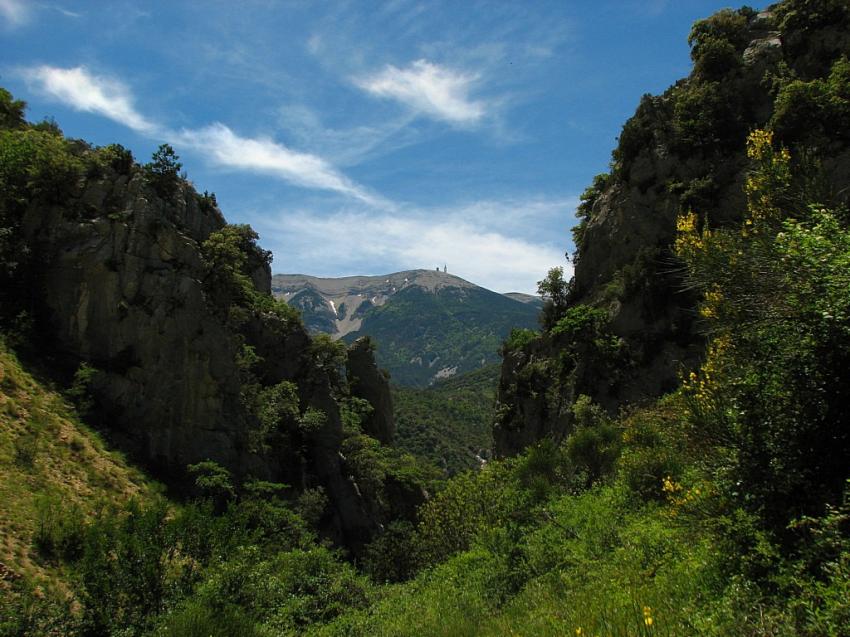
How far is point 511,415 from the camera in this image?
44125 millimetres

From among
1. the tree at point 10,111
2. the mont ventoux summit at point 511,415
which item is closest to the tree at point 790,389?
the mont ventoux summit at point 511,415

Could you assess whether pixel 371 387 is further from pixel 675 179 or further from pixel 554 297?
pixel 675 179

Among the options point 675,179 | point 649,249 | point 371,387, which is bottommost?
point 371,387

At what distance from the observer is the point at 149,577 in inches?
505

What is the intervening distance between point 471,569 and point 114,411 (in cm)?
2287

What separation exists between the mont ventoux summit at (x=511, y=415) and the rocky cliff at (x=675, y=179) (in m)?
0.18

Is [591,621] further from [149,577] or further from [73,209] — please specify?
[73,209]

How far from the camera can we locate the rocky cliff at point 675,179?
30703 millimetres

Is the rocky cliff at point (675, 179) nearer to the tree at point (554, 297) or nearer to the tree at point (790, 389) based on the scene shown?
the tree at point (554, 297)

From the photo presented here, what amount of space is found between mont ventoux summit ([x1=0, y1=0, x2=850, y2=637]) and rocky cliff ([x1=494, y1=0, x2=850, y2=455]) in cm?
18

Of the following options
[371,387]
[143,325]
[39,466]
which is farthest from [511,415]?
[39,466]

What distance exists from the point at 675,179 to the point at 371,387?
141 ft

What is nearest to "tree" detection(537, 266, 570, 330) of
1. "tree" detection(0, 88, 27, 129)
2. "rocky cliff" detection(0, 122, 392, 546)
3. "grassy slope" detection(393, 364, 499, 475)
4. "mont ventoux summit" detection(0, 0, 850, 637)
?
"mont ventoux summit" detection(0, 0, 850, 637)

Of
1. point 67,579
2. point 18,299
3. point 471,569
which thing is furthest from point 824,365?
point 18,299
